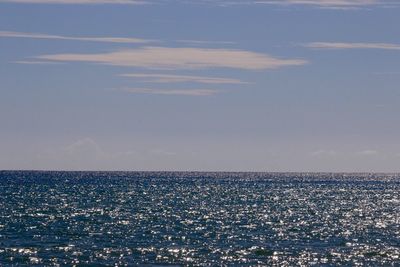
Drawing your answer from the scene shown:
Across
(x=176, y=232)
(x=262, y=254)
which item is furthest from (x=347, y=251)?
(x=176, y=232)

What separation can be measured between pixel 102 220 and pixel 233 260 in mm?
38652

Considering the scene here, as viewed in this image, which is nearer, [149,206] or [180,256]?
[180,256]

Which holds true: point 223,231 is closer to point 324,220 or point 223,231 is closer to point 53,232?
point 53,232

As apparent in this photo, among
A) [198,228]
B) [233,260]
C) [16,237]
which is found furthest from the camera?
[198,228]

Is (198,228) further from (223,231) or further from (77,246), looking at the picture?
(77,246)

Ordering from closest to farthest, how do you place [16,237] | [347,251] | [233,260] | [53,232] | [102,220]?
[233,260] → [347,251] → [16,237] → [53,232] → [102,220]

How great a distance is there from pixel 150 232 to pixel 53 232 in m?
9.16

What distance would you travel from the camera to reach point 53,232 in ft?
265

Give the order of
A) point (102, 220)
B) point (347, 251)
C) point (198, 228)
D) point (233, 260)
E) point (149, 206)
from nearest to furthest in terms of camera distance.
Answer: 1. point (233, 260)
2. point (347, 251)
3. point (198, 228)
4. point (102, 220)
5. point (149, 206)

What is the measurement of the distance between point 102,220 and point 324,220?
26.9 meters

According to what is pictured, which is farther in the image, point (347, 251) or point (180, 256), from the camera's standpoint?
point (347, 251)

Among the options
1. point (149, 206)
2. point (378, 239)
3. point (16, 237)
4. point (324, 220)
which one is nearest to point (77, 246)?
point (16, 237)

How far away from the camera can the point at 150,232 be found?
82250 millimetres

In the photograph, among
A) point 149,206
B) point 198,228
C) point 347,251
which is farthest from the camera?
point 149,206
